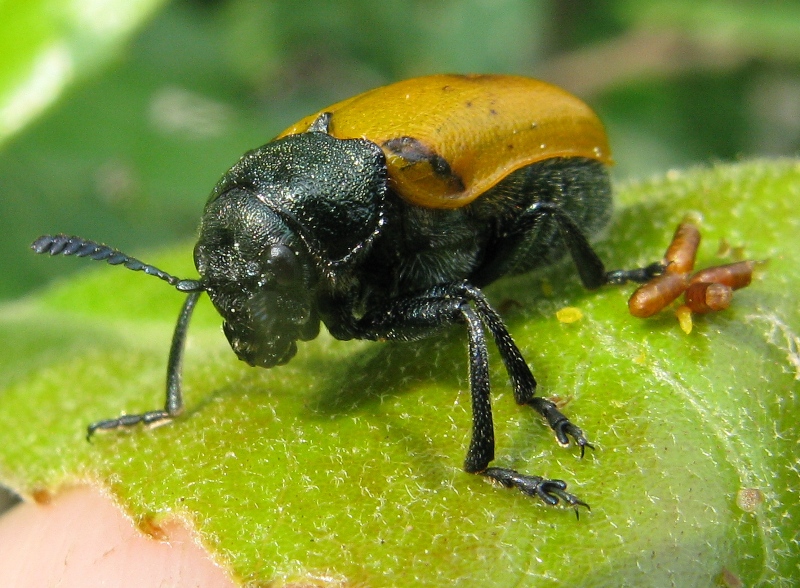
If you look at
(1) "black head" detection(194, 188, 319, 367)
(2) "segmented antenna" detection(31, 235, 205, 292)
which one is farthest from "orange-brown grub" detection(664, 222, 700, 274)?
(2) "segmented antenna" detection(31, 235, 205, 292)

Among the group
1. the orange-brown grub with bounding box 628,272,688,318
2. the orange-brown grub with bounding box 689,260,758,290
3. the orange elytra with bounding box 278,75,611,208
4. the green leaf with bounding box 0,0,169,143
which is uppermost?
the green leaf with bounding box 0,0,169,143

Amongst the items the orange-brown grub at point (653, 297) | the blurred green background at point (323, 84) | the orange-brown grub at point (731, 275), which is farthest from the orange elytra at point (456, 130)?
the blurred green background at point (323, 84)

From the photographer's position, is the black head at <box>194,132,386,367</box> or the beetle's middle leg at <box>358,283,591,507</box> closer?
the beetle's middle leg at <box>358,283,591,507</box>

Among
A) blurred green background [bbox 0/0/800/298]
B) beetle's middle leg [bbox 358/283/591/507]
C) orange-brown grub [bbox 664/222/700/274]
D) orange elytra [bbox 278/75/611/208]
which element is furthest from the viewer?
blurred green background [bbox 0/0/800/298]

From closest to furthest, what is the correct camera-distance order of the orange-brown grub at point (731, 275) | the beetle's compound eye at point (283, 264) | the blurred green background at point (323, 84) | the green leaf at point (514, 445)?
the green leaf at point (514, 445)
the orange-brown grub at point (731, 275)
the beetle's compound eye at point (283, 264)
the blurred green background at point (323, 84)

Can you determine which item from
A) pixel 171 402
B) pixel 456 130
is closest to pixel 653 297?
pixel 456 130

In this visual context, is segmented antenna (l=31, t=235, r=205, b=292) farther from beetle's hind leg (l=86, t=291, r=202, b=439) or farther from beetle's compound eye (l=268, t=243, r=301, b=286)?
beetle's compound eye (l=268, t=243, r=301, b=286)

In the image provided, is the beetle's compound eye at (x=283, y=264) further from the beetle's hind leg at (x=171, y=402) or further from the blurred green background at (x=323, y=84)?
the blurred green background at (x=323, y=84)
